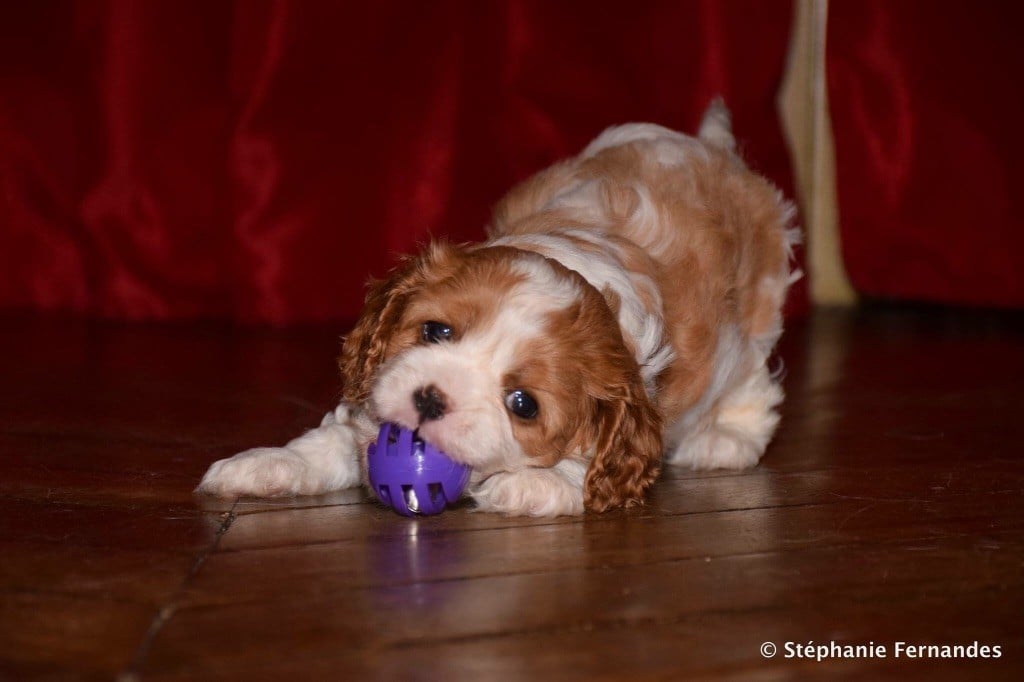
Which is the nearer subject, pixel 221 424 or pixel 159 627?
pixel 159 627

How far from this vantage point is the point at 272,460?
2.44 meters

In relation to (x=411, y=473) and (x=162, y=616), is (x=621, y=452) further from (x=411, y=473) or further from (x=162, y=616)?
(x=162, y=616)

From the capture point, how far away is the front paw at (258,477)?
7.88 ft

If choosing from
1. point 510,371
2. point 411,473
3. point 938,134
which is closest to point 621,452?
point 510,371

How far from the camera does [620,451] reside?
239 cm

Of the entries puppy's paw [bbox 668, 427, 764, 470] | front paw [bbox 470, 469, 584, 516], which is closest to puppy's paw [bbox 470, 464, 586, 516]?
front paw [bbox 470, 469, 584, 516]

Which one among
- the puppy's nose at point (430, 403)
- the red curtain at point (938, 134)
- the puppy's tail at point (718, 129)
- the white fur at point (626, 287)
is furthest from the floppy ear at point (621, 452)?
the red curtain at point (938, 134)

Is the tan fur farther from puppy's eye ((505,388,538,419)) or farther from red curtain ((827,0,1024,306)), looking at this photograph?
red curtain ((827,0,1024,306))

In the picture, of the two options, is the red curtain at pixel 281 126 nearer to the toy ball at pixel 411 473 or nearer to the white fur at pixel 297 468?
the white fur at pixel 297 468

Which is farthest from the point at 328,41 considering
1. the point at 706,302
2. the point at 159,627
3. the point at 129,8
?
the point at 159,627

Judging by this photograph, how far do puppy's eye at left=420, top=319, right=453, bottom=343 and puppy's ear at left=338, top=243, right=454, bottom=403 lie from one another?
0.10 meters

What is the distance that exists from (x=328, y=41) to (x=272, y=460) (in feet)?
9.90

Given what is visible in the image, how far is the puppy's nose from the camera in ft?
7.14

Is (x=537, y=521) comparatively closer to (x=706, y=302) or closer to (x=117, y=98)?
(x=706, y=302)
